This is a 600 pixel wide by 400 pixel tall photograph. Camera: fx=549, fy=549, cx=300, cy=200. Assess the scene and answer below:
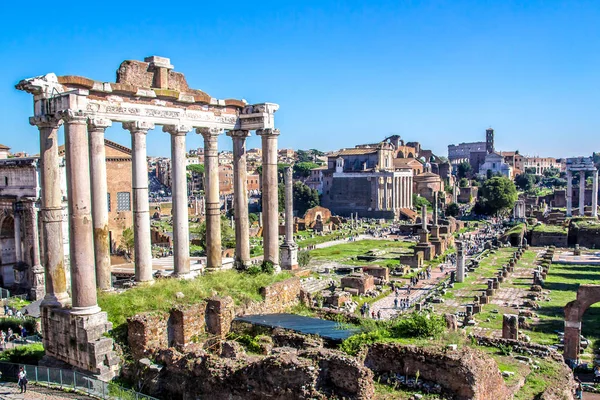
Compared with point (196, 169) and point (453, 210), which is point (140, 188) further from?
point (196, 169)

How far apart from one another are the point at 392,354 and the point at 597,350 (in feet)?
46.0

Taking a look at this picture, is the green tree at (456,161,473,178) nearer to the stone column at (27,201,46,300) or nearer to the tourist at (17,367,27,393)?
the stone column at (27,201,46,300)

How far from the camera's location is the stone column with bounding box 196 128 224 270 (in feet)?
54.1

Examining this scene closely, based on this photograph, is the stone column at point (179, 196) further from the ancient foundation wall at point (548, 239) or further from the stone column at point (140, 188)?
the ancient foundation wall at point (548, 239)

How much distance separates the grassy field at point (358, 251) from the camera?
46.7 m

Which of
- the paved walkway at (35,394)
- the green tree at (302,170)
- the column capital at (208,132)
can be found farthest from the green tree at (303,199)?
the paved walkway at (35,394)

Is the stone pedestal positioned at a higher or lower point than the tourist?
lower

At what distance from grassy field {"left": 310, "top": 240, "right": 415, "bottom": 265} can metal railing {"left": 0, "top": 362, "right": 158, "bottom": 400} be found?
34.5 metres

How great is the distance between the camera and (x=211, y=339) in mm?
12930

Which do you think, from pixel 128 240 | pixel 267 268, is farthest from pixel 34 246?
pixel 267 268

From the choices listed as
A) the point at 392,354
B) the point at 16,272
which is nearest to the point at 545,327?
the point at 392,354

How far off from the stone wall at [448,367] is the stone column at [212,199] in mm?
7593

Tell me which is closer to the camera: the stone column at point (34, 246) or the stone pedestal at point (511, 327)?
the stone pedestal at point (511, 327)

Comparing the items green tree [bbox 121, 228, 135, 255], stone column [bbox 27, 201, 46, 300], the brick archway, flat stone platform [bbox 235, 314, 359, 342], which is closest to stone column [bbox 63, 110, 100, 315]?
flat stone platform [bbox 235, 314, 359, 342]
